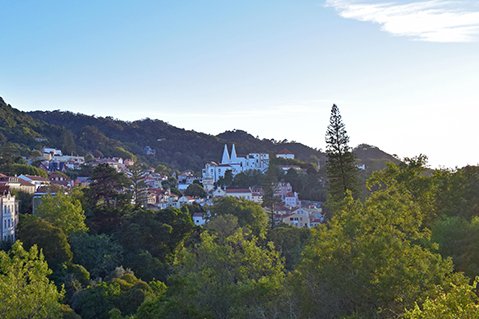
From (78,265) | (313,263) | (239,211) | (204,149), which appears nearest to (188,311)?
(313,263)

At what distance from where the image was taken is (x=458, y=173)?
2898 cm

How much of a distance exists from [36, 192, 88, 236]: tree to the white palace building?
49.0 meters

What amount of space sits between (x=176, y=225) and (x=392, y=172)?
15548 mm

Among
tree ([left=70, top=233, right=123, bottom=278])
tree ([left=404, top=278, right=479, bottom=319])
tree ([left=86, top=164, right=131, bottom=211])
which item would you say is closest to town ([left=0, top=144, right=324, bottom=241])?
tree ([left=86, top=164, right=131, bottom=211])

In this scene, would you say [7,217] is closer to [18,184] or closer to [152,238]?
[152,238]

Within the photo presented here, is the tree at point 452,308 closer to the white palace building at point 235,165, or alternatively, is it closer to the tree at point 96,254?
the tree at point 96,254

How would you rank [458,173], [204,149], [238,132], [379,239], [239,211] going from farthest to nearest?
[238,132]
[204,149]
[239,211]
[458,173]
[379,239]

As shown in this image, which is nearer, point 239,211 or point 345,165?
point 345,165

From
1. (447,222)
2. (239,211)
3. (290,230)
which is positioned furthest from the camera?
(239,211)

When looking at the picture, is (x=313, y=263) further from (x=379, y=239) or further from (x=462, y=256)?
(x=462, y=256)

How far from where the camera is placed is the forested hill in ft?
308

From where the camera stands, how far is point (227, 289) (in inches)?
666

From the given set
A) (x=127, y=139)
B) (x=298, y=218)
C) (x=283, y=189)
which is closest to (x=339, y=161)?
(x=298, y=218)

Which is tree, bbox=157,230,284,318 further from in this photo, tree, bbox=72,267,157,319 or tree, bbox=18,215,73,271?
tree, bbox=18,215,73,271
